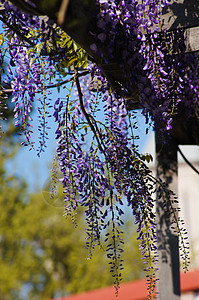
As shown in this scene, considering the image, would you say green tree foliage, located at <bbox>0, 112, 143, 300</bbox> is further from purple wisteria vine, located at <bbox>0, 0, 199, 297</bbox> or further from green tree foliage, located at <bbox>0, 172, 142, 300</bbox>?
purple wisteria vine, located at <bbox>0, 0, 199, 297</bbox>

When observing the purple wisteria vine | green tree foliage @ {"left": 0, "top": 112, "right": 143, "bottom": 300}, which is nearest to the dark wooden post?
the purple wisteria vine

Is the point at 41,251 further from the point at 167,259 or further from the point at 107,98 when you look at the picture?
the point at 107,98

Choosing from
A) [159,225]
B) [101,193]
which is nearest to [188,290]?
[159,225]

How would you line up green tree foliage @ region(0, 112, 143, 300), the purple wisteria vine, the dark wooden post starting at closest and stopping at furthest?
1. the purple wisteria vine
2. the dark wooden post
3. green tree foliage @ region(0, 112, 143, 300)

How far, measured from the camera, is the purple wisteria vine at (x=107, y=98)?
1.21 metres

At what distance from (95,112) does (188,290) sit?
4.98 meters

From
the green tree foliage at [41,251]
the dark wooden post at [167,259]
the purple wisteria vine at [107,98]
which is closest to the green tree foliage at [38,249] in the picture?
the green tree foliage at [41,251]

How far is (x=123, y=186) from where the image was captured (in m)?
1.37

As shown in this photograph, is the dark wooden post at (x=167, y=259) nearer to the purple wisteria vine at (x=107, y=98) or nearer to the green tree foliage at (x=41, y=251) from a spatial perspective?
the purple wisteria vine at (x=107, y=98)

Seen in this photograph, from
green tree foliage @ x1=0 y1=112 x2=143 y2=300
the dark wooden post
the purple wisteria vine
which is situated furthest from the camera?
green tree foliage @ x1=0 y1=112 x2=143 y2=300

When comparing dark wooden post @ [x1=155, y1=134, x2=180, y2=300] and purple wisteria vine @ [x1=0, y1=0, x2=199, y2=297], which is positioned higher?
purple wisteria vine @ [x1=0, y1=0, x2=199, y2=297]

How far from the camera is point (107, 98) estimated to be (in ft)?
4.86

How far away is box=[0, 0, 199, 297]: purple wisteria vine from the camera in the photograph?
1213 mm

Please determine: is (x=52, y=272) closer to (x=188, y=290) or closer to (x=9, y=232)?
(x=9, y=232)
